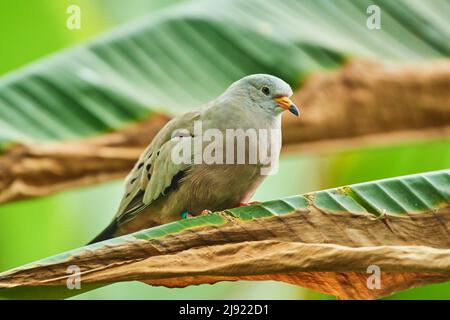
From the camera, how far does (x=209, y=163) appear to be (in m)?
2.61

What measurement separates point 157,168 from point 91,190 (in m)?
1.00

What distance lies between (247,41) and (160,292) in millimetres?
1271

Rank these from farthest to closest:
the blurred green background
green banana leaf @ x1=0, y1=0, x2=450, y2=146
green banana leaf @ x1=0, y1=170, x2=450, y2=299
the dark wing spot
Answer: the blurred green background
green banana leaf @ x1=0, y1=0, x2=450, y2=146
the dark wing spot
green banana leaf @ x1=0, y1=170, x2=450, y2=299

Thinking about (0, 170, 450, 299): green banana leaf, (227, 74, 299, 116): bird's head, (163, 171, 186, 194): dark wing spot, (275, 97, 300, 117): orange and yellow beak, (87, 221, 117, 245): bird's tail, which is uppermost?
(227, 74, 299, 116): bird's head

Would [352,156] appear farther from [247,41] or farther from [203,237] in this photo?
[203,237]

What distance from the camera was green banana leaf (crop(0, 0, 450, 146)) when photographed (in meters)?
2.85

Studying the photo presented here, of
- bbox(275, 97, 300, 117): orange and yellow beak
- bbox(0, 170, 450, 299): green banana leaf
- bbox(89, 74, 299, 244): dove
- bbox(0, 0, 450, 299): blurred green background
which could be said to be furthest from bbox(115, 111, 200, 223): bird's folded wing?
bbox(0, 170, 450, 299): green banana leaf

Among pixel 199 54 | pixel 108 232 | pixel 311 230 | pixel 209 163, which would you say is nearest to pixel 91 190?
pixel 108 232

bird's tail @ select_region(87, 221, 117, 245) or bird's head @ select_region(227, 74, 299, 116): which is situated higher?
bird's head @ select_region(227, 74, 299, 116)

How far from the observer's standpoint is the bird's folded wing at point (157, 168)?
2.64m

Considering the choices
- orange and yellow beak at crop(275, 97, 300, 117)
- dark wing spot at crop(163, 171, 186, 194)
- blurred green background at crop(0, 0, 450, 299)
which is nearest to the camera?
orange and yellow beak at crop(275, 97, 300, 117)

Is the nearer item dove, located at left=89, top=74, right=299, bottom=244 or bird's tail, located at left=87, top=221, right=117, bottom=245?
dove, located at left=89, top=74, right=299, bottom=244

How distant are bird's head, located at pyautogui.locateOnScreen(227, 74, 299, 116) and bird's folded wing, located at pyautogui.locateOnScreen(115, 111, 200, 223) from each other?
18cm

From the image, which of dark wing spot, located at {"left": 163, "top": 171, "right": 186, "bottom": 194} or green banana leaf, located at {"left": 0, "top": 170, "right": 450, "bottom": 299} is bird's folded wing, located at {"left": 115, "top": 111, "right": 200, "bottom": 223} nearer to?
dark wing spot, located at {"left": 163, "top": 171, "right": 186, "bottom": 194}
